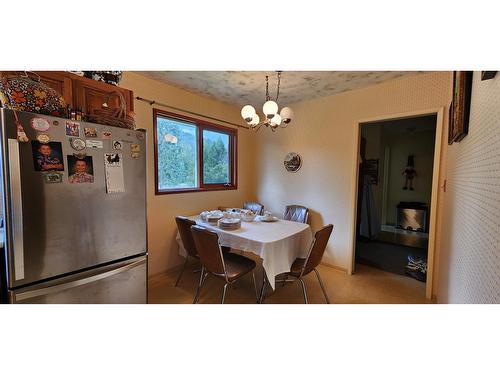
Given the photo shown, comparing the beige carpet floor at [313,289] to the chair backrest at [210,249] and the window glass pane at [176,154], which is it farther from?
the window glass pane at [176,154]

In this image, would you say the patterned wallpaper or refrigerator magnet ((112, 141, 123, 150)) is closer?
Answer: the patterned wallpaper

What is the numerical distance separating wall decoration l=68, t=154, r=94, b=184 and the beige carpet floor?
1470 millimetres

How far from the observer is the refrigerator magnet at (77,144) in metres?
1.04

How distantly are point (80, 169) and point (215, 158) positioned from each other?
2085mm

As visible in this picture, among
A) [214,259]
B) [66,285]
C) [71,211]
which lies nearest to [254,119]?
[214,259]

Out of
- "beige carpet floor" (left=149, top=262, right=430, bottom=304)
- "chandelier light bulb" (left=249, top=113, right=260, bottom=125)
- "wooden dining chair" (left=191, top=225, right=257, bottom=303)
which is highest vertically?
"chandelier light bulb" (left=249, top=113, right=260, bottom=125)

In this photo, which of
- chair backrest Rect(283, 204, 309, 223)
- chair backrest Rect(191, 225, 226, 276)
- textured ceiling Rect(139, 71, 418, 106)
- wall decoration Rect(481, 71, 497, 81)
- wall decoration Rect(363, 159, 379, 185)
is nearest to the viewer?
wall decoration Rect(481, 71, 497, 81)

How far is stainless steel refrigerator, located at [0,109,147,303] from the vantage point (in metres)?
0.90

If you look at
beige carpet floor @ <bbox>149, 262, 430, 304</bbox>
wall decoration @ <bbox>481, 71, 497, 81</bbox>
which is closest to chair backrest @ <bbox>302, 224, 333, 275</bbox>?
beige carpet floor @ <bbox>149, 262, 430, 304</bbox>

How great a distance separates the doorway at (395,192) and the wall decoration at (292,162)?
3.11ft

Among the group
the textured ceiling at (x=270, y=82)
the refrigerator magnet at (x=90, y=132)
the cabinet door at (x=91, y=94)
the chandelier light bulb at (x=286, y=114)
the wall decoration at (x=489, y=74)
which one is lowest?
the refrigerator magnet at (x=90, y=132)

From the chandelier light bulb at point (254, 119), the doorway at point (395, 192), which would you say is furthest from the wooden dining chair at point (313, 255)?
the doorway at point (395, 192)

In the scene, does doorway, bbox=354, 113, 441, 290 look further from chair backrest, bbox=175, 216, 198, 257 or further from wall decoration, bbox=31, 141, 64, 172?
wall decoration, bbox=31, 141, 64, 172
